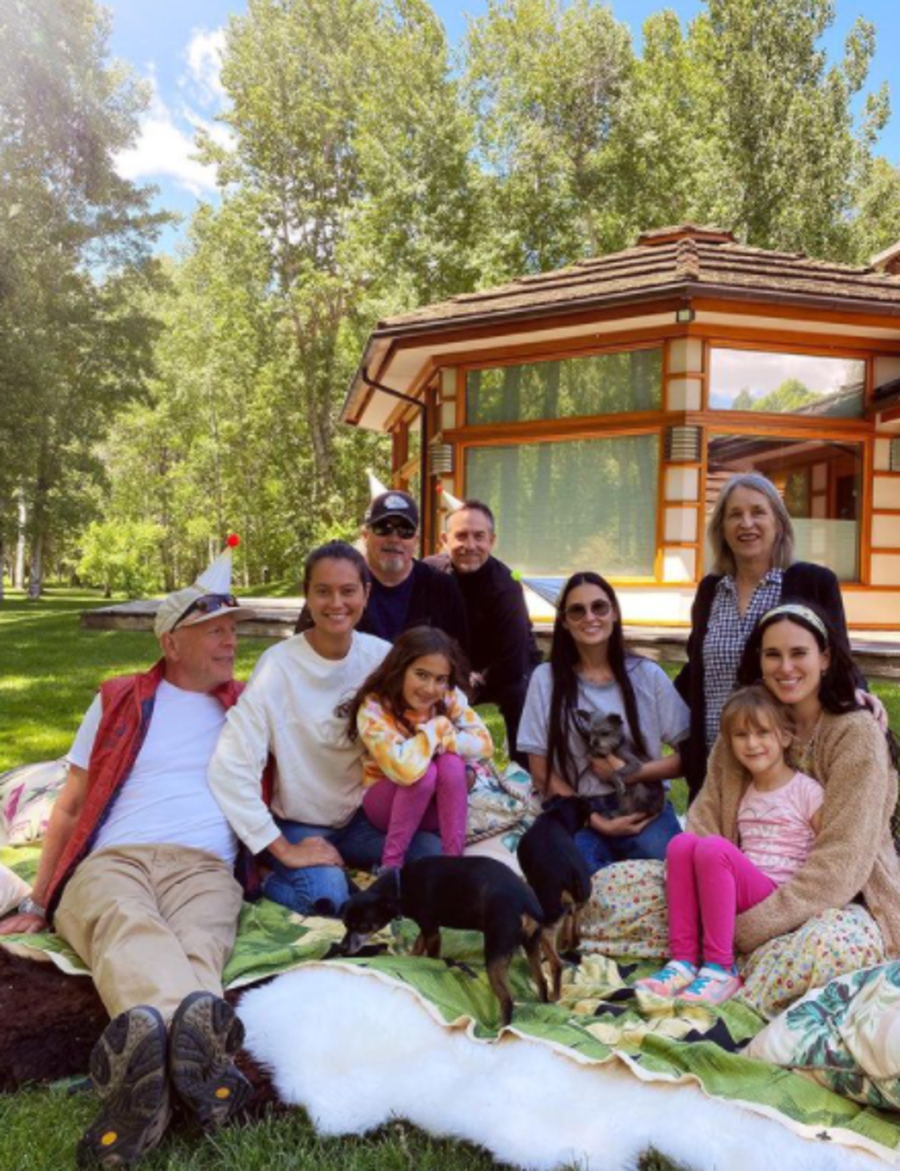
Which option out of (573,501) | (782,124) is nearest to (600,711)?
(573,501)

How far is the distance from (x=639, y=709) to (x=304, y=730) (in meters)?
1.41

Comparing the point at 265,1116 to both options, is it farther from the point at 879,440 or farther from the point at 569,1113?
the point at 879,440

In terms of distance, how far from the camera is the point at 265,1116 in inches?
98.3

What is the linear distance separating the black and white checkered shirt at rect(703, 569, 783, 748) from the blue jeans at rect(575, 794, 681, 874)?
431 millimetres

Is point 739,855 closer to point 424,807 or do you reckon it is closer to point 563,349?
point 424,807

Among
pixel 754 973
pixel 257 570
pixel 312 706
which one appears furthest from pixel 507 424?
pixel 257 570

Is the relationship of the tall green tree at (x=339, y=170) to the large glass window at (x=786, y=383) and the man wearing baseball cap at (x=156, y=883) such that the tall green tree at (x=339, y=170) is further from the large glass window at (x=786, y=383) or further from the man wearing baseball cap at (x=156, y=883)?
the man wearing baseball cap at (x=156, y=883)

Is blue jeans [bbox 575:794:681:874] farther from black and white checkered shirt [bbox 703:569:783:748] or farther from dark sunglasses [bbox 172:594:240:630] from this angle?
dark sunglasses [bbox 172:594:240:630]

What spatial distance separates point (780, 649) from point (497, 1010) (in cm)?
149

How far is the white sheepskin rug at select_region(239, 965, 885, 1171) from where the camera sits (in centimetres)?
226

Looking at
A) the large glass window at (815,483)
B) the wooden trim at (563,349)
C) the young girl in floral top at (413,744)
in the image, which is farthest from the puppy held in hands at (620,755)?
the wooden trim at (563,349)

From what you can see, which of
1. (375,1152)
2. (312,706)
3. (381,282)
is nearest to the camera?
(375,1152)

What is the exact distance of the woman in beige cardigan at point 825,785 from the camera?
3.11 m

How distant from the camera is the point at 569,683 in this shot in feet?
13.7
